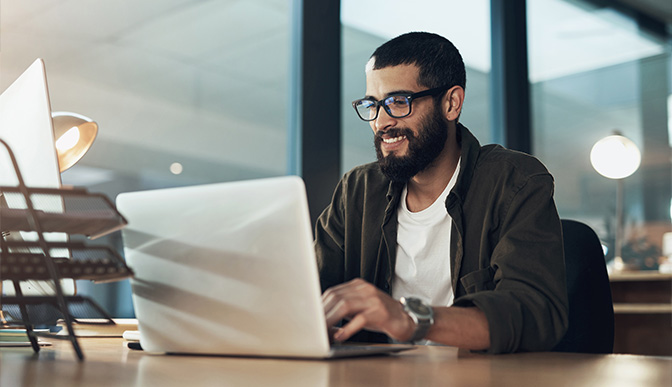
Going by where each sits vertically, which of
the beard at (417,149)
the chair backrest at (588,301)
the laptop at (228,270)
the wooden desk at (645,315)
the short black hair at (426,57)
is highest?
the short black hair at (426,57)

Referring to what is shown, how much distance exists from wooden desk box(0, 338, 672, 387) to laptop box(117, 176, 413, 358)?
3 cm

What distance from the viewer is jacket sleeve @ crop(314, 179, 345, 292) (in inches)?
63.6

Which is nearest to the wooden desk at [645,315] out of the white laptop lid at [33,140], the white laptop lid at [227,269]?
the white laptop lid at [227,269]

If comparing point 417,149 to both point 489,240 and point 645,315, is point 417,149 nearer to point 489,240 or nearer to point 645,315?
point 489,240

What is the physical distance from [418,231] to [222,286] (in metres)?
0.84

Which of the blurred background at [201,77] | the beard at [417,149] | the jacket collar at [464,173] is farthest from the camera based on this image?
the blurred background at [201,77]

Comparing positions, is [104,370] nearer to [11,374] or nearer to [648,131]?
[11,374]

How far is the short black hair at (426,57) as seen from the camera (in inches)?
62.6

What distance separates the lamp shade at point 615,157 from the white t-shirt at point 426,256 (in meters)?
2.83

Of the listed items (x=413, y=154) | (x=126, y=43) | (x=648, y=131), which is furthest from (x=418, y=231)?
(x=648, y=131)

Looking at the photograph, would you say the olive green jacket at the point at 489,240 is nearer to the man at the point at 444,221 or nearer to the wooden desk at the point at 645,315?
the man at the point at 444,221

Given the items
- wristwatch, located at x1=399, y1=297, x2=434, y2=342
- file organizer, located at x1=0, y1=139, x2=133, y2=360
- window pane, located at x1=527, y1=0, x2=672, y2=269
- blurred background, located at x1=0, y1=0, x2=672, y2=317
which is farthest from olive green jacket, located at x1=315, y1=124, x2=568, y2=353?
window pane, located at x1=527, y1=0, x2=672, y2=269

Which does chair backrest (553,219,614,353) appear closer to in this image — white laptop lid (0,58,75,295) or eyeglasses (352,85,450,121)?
eyeglasses (352,85,450,121)

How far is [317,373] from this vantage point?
660 mm
